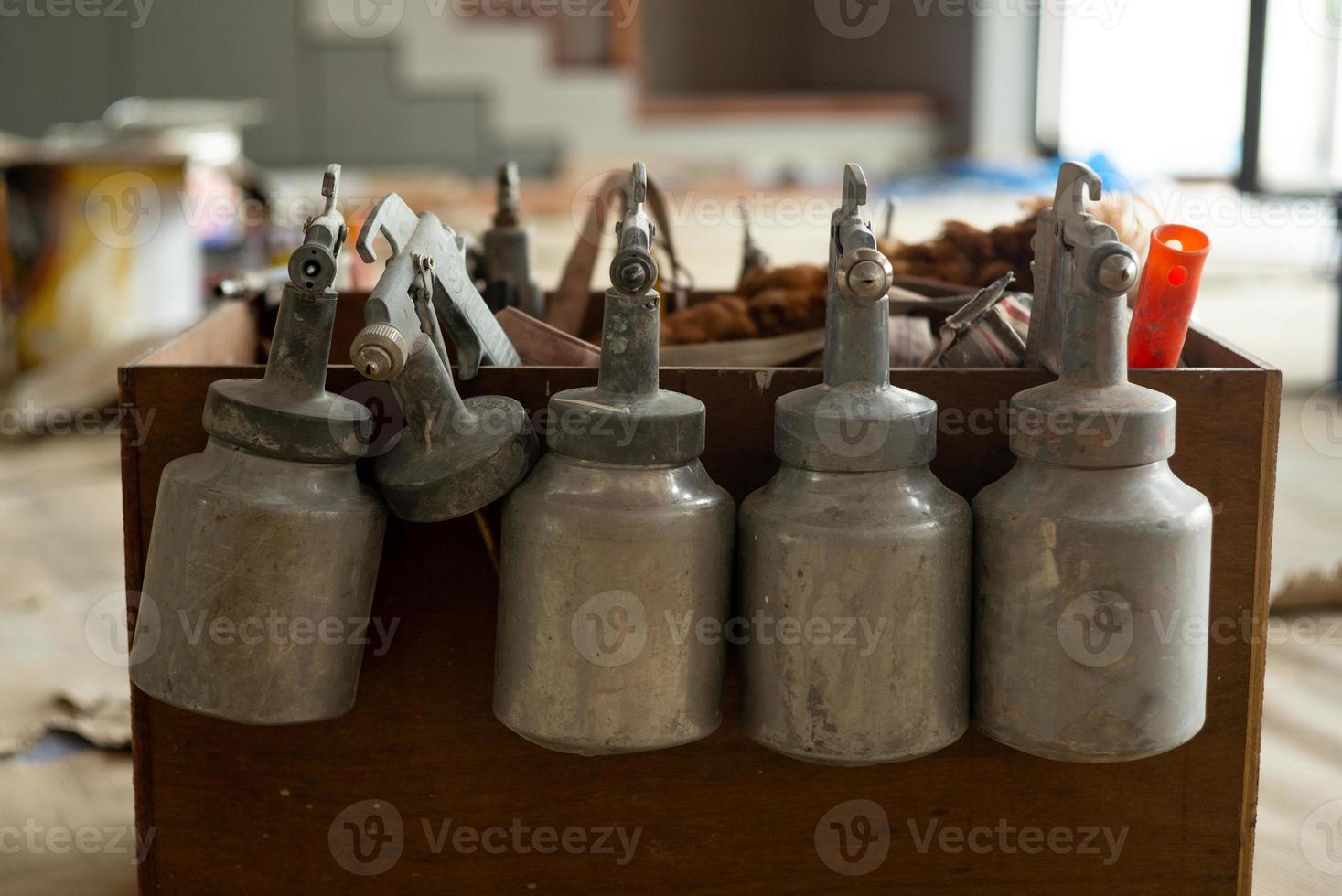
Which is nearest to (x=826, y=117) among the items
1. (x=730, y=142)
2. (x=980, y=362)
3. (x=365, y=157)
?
(x=730, y=142)

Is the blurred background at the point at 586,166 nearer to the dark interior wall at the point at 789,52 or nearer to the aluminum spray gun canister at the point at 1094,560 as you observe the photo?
the dark interior wall at the point at 789,52

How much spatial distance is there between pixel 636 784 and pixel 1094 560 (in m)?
0.37

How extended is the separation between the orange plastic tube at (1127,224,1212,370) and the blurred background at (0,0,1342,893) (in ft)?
0.85

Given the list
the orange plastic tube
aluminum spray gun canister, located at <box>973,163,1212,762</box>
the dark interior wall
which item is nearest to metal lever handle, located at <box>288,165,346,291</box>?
aluminum spray gun canister, located at <box>973,163,1212,762</box>

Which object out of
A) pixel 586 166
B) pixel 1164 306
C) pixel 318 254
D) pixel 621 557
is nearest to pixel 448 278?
pixel 318 254

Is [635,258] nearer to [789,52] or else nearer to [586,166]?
[586,166]

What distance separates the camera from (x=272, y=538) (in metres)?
0.85

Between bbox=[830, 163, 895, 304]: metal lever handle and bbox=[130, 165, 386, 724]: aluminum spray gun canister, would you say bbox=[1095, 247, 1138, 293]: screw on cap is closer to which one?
bbox=[830, 163, 895, 304]: metal lever handle

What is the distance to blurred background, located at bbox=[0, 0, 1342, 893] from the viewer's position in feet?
5.10

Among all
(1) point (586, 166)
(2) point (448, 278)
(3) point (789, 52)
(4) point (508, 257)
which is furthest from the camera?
(3) point (789, 52)

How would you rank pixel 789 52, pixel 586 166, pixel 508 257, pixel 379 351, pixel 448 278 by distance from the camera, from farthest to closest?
1. pixel 789 52
2. pixel 586 166
3. pixel 508 257
4. pixel 448 278
5. pixel 379 351

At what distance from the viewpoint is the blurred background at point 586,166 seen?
1.55 m

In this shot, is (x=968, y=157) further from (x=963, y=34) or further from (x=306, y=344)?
(x=306, y=344)

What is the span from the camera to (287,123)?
19.3ft
